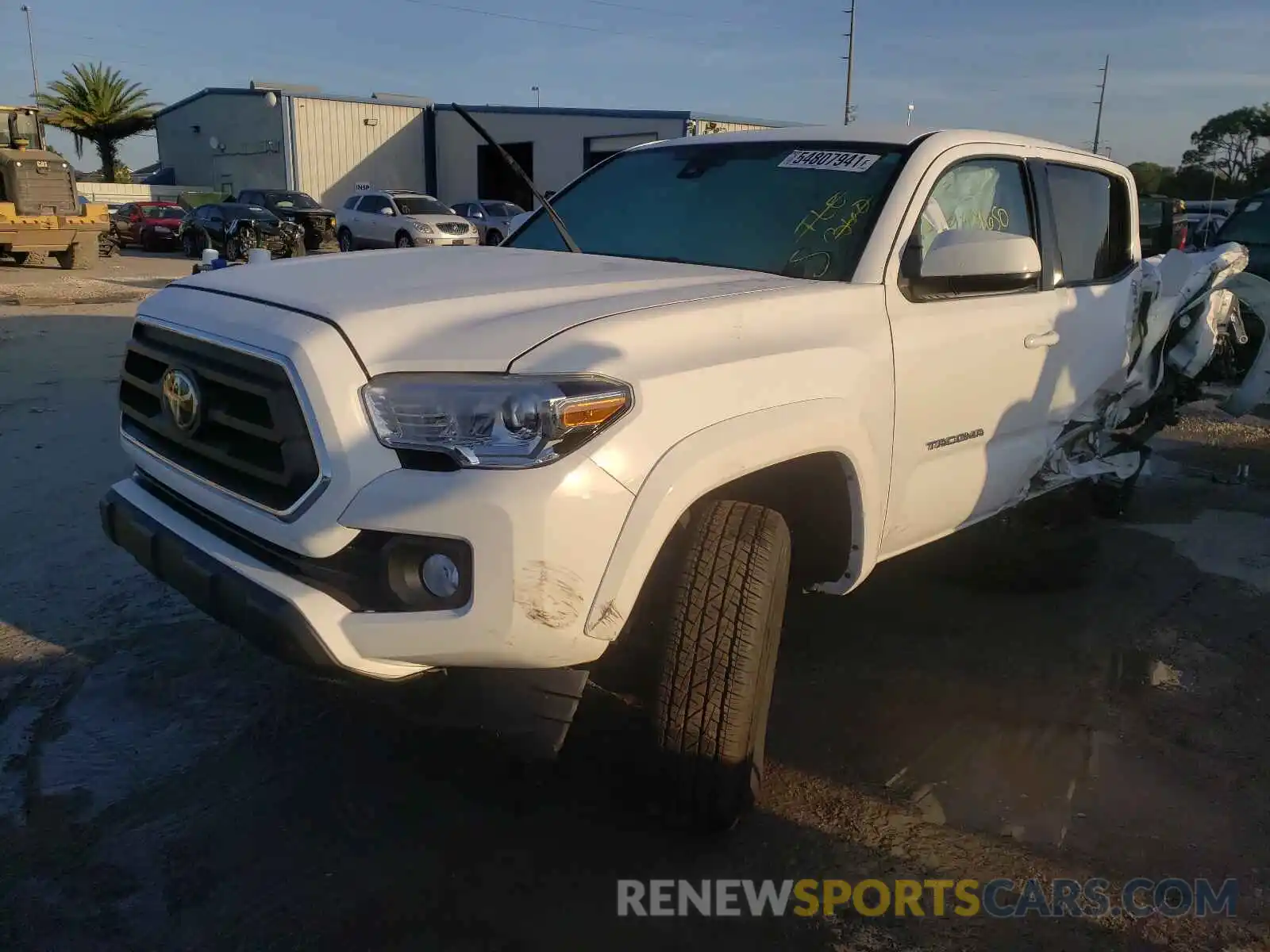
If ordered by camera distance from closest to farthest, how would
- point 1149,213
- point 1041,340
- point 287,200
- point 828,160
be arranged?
point 828,160 → point 1041,340 → point 1149,213 → point 287,200

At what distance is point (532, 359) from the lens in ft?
7.32

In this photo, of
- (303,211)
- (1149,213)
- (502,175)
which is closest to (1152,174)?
(502,175)

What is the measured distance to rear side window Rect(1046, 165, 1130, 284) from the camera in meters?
4.11

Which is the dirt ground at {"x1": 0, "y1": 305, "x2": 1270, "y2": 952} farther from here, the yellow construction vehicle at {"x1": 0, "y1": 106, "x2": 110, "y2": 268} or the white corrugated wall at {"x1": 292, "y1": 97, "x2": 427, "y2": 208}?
the white corrugated wall at {"x1": 292, "y1": 97, "x2": 427, "y2": 208}

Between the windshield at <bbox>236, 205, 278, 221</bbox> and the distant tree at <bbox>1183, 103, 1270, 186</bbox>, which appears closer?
the windshield at <bbox>236, 205, 278, 221</bbox>

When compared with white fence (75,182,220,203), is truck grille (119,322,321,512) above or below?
below

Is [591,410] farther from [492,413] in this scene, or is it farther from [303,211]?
[303,211]

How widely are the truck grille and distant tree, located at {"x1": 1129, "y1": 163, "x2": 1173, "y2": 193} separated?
1579 inches

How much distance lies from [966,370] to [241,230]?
20735 mm

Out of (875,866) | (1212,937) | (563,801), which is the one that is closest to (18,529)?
(563,801)

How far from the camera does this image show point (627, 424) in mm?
2217

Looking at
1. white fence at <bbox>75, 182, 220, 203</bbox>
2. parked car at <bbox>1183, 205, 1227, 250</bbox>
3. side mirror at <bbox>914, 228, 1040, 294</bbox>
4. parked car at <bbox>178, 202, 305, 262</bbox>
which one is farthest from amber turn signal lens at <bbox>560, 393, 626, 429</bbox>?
white fence at <bbox>75, 182, 220, 203</bbox>

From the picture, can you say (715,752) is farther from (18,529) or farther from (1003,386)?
(18,529)

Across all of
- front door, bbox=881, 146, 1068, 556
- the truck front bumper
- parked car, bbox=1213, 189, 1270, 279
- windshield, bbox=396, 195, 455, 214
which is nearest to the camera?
the truck front bumper
